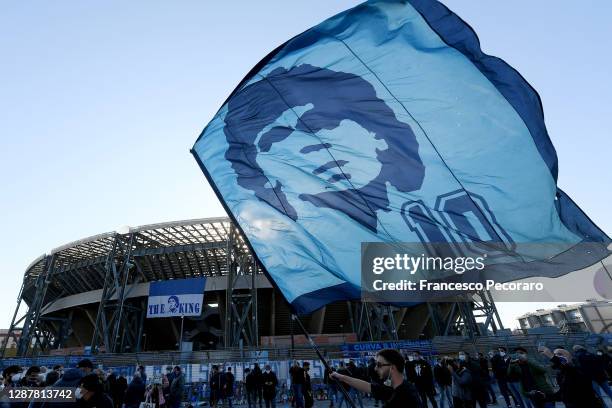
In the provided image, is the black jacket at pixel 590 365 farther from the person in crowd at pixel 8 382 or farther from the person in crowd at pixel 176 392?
the person in crowd at pixel 8 382

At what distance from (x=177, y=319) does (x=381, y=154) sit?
146ft

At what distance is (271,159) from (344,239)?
6.15 ft

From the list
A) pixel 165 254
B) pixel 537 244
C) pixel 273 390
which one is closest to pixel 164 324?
pixel 165 254

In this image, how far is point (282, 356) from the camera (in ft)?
68.1

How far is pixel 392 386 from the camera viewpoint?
2994 millimetres

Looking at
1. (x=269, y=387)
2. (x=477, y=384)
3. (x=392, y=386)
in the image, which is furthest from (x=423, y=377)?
(x=392, y=386)

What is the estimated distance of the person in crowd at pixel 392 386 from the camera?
9.08 feet

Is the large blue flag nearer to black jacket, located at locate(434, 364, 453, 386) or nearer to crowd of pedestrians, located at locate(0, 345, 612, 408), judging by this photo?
crowd of pedestrians, located at locate(0, 345, 612, 408)

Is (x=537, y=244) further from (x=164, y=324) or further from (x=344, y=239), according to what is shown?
(x=164, y=324)

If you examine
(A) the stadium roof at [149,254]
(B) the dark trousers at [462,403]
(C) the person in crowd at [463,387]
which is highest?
(A) the stadium roof at [149,254]

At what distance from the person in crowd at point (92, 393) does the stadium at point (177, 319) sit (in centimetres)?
2896

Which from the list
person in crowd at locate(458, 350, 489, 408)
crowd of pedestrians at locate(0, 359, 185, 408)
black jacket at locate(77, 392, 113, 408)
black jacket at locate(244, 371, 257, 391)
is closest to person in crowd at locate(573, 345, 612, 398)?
person in crowd at locate(458, 350, 489, 408)

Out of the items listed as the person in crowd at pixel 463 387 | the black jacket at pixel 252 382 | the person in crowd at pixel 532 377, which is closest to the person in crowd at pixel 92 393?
the person in crowd at pixel 532 377

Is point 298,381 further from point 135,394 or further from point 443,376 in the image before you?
point 135,394
